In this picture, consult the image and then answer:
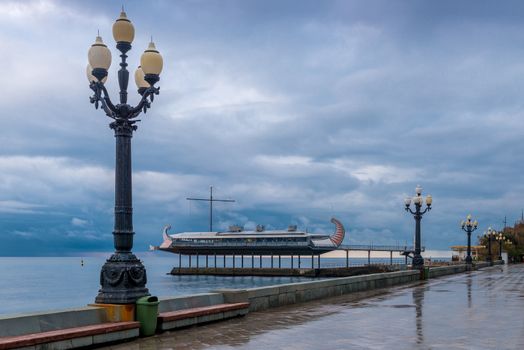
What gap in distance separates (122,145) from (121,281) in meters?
2.70

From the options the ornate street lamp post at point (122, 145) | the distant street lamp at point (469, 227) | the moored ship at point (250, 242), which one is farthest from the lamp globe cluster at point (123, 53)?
the moored ship at point (250, 242)

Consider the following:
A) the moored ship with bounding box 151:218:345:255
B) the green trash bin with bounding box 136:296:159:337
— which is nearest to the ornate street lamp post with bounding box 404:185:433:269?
the green trash bin with bounding box 136:296:159:337

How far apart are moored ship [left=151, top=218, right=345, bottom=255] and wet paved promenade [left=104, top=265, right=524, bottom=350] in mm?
125518

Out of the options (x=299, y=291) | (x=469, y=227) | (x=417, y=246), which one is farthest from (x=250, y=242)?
(x=299, y=291)

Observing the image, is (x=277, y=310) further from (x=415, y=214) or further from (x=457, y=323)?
(x=415, y=214)

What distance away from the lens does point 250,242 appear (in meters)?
147

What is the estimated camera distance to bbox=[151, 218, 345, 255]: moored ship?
14525cm

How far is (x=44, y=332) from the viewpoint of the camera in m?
10.5

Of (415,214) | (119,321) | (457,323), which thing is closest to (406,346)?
(457,323)

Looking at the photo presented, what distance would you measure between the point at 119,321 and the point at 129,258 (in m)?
1.23

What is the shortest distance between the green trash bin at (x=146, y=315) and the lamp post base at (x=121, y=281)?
0.57 ft

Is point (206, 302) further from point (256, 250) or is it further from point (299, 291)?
point (256, 250)

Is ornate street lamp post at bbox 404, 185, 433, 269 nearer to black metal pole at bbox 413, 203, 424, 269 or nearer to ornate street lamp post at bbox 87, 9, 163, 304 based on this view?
black metal pole at bbox 413, 203, 424, 269

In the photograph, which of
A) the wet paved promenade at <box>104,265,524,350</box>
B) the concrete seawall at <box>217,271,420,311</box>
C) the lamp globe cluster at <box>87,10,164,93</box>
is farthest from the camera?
the concrete seawall at <box>217,271,420,311</box>
